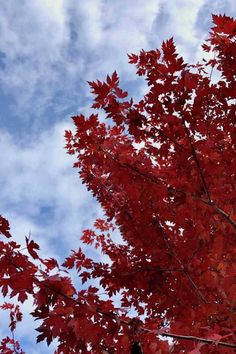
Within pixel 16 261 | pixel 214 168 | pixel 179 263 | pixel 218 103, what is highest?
pixel 218 103

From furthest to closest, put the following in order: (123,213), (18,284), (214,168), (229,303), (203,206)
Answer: (123,213) < (214,168) < (203,206) < (229,303) < (18,284)

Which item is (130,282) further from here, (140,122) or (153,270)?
(140,122)

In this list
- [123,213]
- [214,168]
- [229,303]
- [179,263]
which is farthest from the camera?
[123,213]

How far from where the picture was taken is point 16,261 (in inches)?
117

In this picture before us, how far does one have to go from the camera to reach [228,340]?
4305 mm

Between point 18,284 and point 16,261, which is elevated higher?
point 16,261

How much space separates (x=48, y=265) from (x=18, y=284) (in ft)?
1.57

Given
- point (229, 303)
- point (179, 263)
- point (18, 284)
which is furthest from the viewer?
point (179, 263)

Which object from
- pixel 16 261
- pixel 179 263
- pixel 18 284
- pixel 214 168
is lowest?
A: pixel 18 284

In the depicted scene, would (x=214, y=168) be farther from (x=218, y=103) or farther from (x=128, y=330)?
(x=128, y=330)

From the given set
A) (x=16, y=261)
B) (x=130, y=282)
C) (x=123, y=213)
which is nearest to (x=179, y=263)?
(x=130, y=282)

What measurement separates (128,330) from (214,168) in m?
2.86

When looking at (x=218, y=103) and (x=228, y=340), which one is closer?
(x=228, y=340)

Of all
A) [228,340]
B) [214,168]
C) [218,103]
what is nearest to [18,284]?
[228,340]
